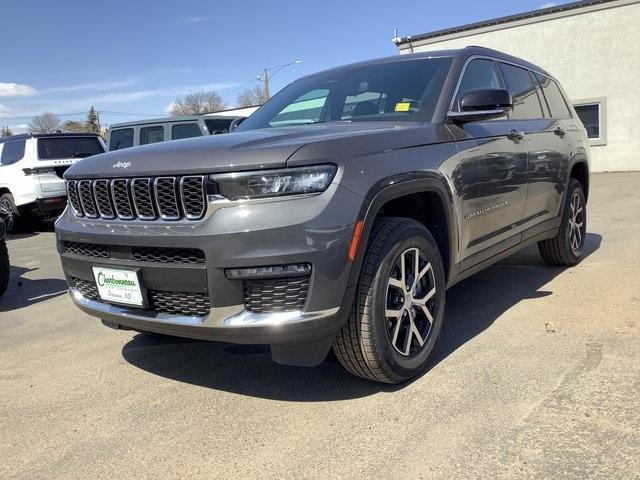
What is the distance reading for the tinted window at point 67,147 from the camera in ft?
34.0

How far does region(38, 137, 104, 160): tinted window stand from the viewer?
10367mm

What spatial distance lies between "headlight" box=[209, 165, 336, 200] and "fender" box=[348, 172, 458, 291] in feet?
0.88

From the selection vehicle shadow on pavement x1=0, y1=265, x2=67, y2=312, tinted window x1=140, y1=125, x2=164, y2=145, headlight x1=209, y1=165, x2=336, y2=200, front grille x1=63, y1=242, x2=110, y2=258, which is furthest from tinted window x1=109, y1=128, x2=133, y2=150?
headlight x1=209, y1=165, x2=336, y2=200

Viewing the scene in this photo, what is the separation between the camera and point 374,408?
2807 millimetres

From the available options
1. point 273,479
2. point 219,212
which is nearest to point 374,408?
point 273,479

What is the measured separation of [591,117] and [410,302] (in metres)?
15.6

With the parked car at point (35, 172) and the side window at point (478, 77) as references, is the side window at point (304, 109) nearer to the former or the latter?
the side window at point (478, 77)

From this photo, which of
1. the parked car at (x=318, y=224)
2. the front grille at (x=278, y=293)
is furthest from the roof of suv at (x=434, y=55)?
the front grille at (x=278, y=293)

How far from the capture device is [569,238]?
17.4ft

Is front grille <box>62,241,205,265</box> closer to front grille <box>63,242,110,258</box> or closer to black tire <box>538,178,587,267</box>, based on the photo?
front grille <box>63,242,110,258</box>

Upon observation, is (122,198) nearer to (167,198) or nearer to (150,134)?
(167,198)

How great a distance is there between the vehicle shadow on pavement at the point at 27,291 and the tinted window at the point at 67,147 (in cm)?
432

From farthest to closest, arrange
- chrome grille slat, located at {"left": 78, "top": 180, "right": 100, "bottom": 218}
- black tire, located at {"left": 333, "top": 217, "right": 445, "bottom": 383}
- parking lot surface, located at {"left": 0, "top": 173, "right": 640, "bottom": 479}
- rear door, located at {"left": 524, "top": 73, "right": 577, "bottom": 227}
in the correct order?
rear door, located at {"left": 524, "top": 73, "right": 577, "bottom": 227}, chrome grille slat, located at {"left": 78, "top": 180, "right": 100, "bottom": 218}, black tire, located at {"left": 333, "top": 217, "right": 445, "bottom": 383}, parking lot surface, located at {"left": 0, "top": 173, "right": 640, "bottom": 479}

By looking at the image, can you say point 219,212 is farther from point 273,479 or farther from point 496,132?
point 496,132
